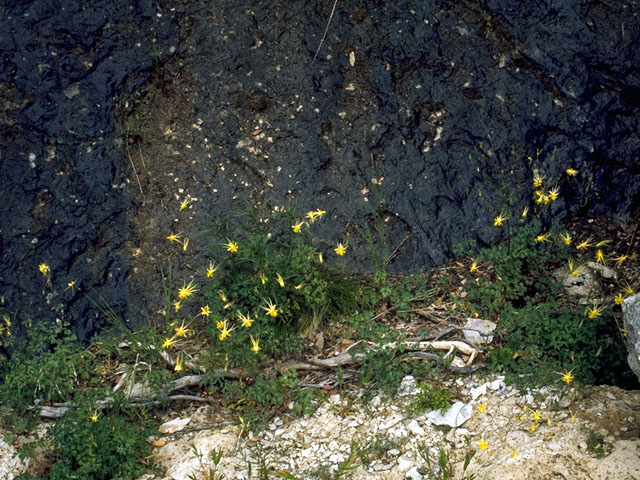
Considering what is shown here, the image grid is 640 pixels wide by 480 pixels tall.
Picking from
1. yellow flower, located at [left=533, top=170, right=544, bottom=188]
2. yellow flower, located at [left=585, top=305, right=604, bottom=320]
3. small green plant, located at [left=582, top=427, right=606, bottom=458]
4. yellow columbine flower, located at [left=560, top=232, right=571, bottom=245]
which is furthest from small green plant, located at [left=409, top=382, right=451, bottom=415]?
yellow flower, located at [left=533, top=170, right=544, bottom=188]

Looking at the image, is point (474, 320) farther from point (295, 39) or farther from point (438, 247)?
point (295, 39)

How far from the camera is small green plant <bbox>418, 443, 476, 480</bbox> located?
3.33m

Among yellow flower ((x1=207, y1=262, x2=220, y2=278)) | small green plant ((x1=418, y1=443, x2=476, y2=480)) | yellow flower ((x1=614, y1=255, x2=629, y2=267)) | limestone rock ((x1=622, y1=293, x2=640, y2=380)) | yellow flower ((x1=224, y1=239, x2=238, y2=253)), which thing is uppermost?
limestone rock ((x1=622, y1=293, x2=640, y2=380))

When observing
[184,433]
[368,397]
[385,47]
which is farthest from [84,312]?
[385,47]

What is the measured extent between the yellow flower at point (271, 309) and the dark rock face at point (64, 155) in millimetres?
962

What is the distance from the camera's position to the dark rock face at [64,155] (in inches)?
171

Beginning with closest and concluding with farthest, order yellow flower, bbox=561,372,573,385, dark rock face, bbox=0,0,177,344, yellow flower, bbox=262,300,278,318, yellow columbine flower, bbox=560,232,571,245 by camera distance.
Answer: yellow flower, bbox=561,372,573,385 → yellow flower, bbox=262,300,278,318 → yellow columbine flower, bbox=560,232,571,245 → dark rock face, bbox=0,0,177,344

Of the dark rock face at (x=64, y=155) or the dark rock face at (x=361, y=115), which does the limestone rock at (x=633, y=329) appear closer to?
the dark rock face at (x=361, y=115)

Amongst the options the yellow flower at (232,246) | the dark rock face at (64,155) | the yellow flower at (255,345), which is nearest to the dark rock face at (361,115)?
the dark rock face at (64,155)

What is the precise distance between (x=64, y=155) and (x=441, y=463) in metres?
2.62

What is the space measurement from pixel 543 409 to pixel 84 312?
8.10ft

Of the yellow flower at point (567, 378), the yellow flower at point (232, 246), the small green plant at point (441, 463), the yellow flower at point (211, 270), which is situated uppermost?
the yellow flower at point (232, 246)

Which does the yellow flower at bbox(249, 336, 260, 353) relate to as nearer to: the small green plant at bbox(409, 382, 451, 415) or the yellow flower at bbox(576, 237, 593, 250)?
the small green plant at bbox(409, 382, 451, 415)

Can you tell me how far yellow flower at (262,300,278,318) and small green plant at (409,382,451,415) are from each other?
779 millimetres
